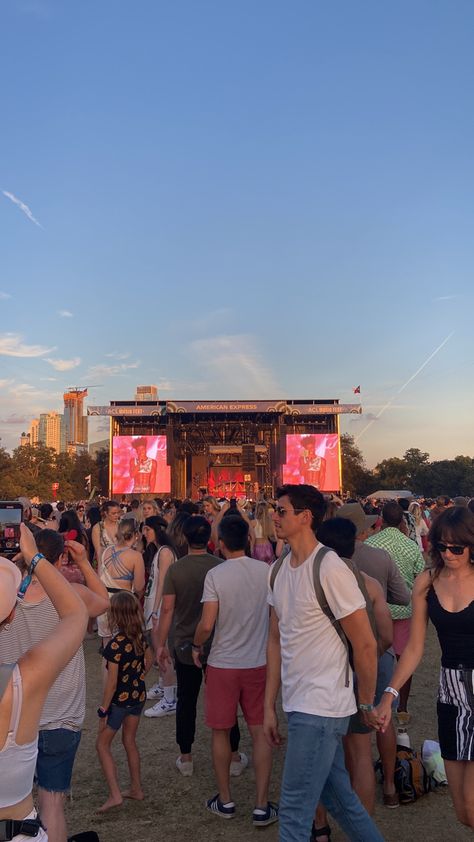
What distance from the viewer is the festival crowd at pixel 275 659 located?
1.92 metres

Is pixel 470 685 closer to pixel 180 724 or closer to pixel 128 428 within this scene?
pixel 180 724

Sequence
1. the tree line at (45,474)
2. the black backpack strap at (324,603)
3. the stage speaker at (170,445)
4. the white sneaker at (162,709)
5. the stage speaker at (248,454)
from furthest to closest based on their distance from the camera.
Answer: the tree line at (45,474)
the stage speaker at (248,454)
the stage speaker at (170,445)
the white sneaker at (162,709)
the black backpack strap at (324,603)

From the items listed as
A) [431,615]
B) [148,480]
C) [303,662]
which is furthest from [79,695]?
[148,480]

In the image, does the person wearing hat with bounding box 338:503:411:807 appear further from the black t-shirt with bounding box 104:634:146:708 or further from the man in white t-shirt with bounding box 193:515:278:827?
the black t-shirt with bounding box 104:634:146:708

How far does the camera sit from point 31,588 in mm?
3111

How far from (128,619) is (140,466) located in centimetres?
3170

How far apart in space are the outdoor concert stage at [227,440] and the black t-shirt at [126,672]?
31.0 m

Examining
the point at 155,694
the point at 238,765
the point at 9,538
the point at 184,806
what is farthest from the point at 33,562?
the point at 155,694

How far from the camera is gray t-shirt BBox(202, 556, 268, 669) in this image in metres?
4.08

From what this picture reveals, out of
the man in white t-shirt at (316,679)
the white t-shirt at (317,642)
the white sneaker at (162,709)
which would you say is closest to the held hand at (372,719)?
the man in white t-shirt at (316,679)

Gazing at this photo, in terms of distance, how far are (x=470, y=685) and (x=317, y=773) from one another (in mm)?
731

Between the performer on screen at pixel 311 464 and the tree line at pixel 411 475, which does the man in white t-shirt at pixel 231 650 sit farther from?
the tree line at pixel 411 475

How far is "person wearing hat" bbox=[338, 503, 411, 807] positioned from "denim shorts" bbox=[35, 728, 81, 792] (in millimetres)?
1727

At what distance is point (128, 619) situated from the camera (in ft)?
13.7
